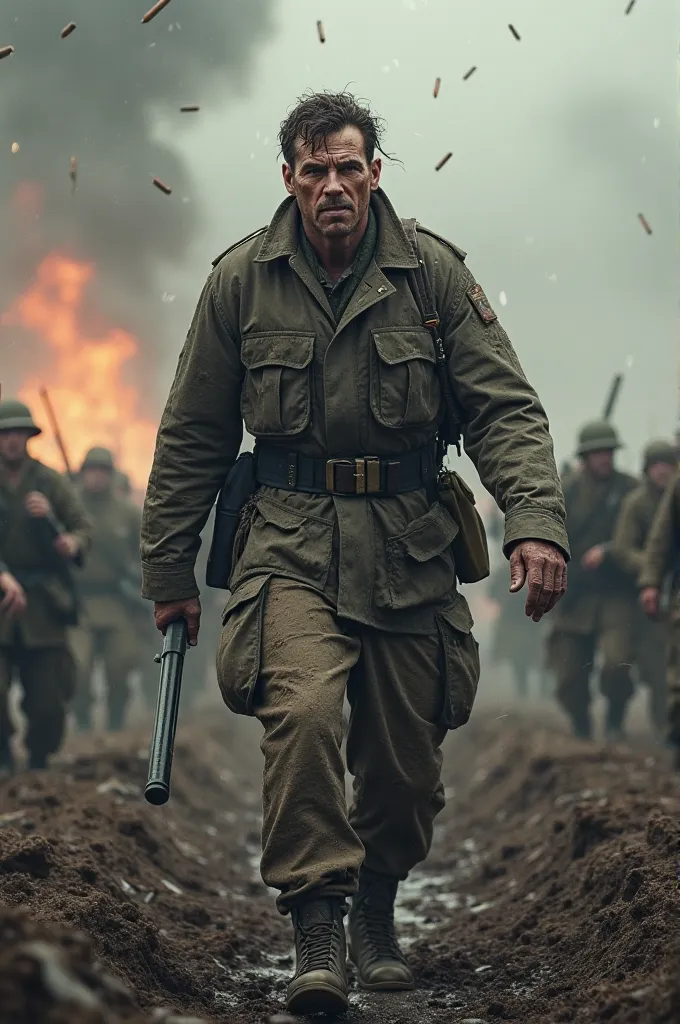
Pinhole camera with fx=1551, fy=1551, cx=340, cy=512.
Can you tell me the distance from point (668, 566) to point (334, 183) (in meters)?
4.65

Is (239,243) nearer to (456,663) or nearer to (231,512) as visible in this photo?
(231,512)

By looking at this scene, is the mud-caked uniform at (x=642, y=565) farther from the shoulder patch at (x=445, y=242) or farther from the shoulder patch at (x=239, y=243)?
the shoulder patch at (x=239, y=243)

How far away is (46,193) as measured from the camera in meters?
14.5

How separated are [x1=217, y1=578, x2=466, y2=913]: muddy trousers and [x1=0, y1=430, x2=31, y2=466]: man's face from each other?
17.0ft

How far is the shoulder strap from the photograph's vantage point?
4.62 meters

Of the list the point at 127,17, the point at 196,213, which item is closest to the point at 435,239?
the point at 127,17

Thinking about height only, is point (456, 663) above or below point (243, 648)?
below

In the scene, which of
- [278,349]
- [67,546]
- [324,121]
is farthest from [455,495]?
[67,546]

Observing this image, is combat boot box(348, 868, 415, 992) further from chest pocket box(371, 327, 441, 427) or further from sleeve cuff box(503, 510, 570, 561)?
chest pocket box(371, 327, 441, 427)

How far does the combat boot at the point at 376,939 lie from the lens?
15.3 feet

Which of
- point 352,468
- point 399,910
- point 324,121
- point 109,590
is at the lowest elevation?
point 399,910

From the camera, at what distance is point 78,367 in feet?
59.1

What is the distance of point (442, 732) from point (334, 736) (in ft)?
2.45

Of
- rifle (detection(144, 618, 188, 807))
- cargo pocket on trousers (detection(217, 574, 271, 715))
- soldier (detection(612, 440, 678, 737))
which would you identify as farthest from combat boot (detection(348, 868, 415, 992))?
soldier (detection(612, 440, 678, 737))
